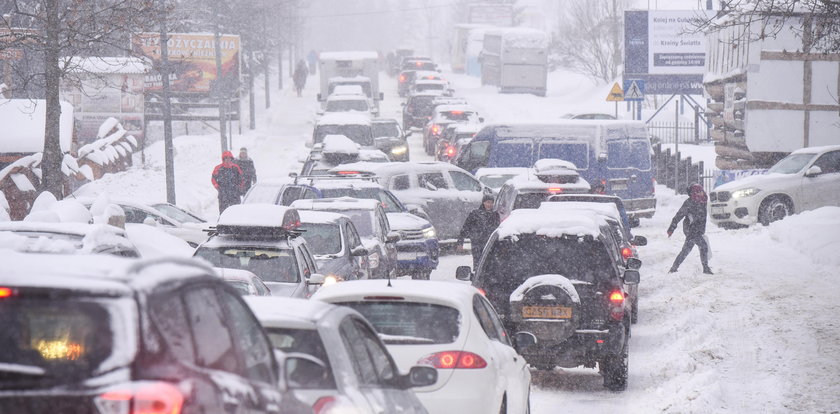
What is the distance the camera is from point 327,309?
267 inches

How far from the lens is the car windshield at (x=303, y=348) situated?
6.39 metres

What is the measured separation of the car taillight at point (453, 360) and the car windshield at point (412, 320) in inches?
5.2

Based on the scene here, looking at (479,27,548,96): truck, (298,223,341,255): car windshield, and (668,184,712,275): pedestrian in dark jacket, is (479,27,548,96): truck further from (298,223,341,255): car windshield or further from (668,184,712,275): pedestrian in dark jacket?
(298,223,341,255): car windshield

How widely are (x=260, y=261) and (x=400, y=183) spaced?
1170cm

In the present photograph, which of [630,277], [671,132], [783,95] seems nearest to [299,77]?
[671,132]

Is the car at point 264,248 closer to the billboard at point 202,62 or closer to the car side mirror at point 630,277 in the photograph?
the car side mirror at point 630,277

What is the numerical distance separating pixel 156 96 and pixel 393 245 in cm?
3046

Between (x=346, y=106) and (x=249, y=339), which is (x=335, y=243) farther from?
(x=346, y=106)

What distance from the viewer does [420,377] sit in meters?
7.19

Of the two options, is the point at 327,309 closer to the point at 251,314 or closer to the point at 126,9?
the point at 251,314

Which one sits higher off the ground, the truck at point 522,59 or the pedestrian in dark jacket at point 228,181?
the truck at point 522,59

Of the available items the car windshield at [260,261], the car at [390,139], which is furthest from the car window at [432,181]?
the car at [390,139]

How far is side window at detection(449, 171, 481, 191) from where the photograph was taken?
26.4 metres

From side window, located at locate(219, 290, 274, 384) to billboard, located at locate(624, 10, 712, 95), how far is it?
46657mm
